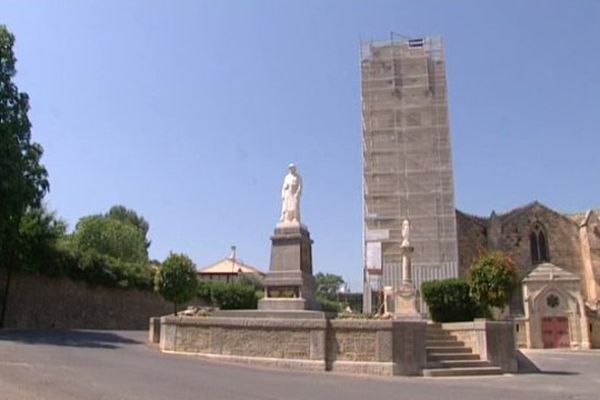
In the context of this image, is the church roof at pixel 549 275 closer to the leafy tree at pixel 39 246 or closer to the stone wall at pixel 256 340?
the stone wall at pixel 256 340

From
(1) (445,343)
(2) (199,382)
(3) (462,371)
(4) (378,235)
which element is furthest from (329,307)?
(2) (199,382)

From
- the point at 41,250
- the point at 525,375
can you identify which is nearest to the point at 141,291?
the point at 41,250

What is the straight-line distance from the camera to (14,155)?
20.6m

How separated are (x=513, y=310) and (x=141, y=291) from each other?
24064 millimetres

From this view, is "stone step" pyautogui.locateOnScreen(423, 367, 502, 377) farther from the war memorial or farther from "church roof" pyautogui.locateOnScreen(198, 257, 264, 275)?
"church roof" pyautogui.locateOnScreen(198, 257, 264, 275)

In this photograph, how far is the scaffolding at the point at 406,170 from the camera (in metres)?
35.8

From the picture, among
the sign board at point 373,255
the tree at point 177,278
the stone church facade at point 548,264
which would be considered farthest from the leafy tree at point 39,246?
the stone church facade at point 548,264

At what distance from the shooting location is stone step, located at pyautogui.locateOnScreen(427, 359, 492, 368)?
13813mm

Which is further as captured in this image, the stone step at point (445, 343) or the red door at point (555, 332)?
the red door at point (555, 332)

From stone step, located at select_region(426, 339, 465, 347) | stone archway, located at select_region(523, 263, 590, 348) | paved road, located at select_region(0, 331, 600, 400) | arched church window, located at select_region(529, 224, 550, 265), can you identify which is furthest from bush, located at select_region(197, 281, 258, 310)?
paved road, located at select_region(0, 331, 600, 400)

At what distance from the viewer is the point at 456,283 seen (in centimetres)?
1866

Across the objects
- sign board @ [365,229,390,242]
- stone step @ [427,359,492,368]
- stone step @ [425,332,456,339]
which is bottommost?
stone step @ [427,359,492,368]

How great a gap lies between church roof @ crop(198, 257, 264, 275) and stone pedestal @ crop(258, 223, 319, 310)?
47.6 metres

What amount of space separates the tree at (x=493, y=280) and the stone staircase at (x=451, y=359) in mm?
2100
